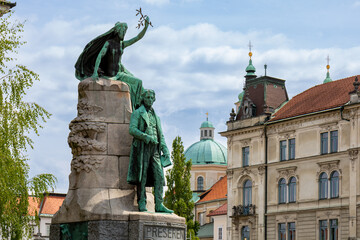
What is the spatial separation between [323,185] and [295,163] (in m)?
3.14

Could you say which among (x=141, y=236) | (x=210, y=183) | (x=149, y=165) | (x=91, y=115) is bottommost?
(x=141, y=236)

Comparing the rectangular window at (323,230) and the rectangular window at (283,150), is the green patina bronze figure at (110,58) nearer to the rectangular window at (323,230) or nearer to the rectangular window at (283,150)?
the rectangular window at (323,230)

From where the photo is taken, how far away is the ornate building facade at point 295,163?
52.5m

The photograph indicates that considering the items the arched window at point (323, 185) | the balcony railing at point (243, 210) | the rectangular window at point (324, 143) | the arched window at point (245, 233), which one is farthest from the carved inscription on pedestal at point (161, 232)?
the arched window at point (245, 233)

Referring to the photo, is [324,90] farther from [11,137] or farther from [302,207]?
[11,137]

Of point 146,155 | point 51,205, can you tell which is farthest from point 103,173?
point 51,205

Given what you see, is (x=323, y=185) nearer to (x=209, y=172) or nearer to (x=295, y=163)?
(x=295, y=163)

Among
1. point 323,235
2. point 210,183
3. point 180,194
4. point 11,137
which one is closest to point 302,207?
point 323,235

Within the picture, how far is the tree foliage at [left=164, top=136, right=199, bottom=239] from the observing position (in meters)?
55.6

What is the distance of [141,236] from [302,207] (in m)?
42.6

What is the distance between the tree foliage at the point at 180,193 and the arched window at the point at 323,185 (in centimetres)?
907

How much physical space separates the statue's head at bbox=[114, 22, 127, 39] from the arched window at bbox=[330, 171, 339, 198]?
39.3 metres

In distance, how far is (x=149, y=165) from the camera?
14.6 m

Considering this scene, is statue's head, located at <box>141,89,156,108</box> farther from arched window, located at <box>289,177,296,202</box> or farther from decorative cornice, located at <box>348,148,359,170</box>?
arched window, located at <box>289,177,296,202</box>
